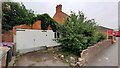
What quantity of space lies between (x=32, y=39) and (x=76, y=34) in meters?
3.61

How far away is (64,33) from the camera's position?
576 inches

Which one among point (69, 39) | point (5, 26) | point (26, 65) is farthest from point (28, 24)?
point (26, 65)

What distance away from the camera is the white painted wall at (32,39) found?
12501mm

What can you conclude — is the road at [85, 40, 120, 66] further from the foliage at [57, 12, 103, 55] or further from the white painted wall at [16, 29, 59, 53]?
the white painted wall at [16, 29, 59, 53]

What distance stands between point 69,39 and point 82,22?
2.71 metres

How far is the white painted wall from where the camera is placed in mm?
12501

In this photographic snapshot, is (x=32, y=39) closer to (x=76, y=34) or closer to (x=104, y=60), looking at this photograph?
(x=76, y=34)

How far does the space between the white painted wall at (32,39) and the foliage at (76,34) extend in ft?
4.96

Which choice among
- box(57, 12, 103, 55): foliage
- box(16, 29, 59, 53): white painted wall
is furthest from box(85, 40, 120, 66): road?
box(16, 29, 59, 53): white painted wall

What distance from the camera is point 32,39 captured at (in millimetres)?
13969

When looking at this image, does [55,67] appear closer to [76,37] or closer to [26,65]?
[26,65]

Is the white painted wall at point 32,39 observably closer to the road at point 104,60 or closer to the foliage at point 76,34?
the foliage at point 76,34

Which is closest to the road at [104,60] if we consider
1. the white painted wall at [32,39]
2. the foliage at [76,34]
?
the foliage at [76,34]

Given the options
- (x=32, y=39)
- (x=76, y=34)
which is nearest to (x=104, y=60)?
(x=76, y=34)
